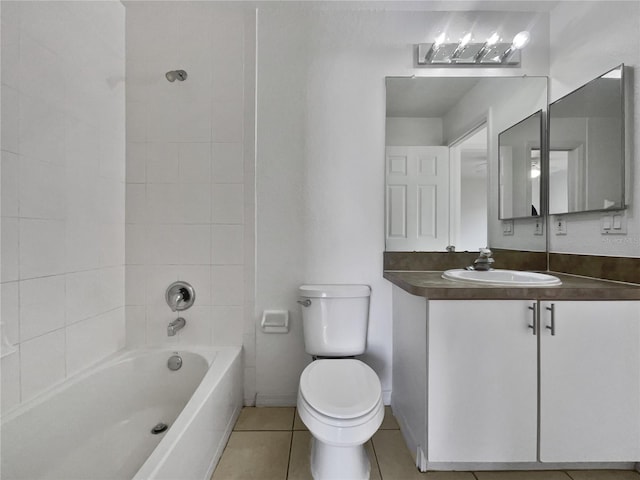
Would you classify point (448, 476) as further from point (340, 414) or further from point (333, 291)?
point (333, 291)

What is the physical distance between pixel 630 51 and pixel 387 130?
3.58 feet

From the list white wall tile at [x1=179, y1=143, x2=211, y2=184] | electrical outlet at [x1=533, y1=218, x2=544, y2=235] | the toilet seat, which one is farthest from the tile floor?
white wall tile at [x1=179, y1=143, x2=211, y2=184]

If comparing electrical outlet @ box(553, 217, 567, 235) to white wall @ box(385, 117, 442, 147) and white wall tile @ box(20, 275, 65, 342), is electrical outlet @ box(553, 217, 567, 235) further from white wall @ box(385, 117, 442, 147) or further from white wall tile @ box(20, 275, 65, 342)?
white wall tile @ box(20, 275, 65, 342)

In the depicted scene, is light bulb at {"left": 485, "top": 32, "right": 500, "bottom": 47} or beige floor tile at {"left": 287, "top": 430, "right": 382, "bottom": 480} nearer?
beige floor tile at {"left": 287, "top": 430, "right": 382, "bottom": 480}

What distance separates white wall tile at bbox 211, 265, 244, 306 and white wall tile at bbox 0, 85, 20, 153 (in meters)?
0.99

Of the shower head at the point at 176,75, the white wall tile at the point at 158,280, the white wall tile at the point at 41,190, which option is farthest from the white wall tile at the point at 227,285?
the shower head at the point at 176,75

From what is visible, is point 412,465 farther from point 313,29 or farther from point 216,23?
point 216,23

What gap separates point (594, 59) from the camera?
60.0 inches

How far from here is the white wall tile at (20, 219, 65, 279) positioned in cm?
118

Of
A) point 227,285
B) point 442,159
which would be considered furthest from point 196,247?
point 442,159

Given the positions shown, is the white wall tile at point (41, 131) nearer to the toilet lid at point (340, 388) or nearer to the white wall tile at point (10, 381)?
the white wall tile at point (10, 381)

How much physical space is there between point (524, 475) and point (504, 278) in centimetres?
85

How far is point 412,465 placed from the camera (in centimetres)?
137

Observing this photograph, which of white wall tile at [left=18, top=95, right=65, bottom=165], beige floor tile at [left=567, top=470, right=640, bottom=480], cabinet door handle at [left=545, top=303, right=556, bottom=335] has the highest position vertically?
white wall tile at [left=18, top=95, right=65, bottom=165]
